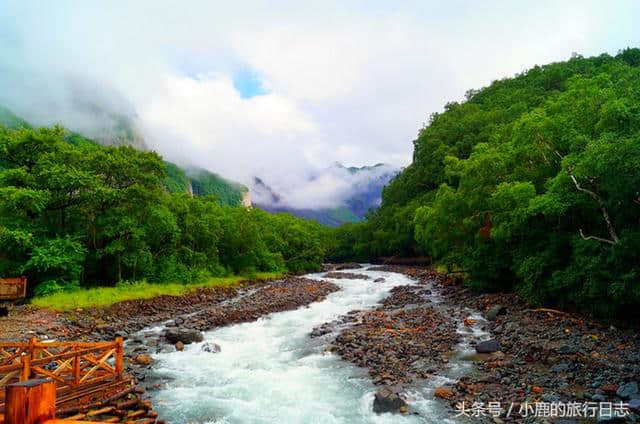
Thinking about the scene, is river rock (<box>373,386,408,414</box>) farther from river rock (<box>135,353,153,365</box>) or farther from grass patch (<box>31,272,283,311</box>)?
grass patch (<box>31,272,283,311</box>)

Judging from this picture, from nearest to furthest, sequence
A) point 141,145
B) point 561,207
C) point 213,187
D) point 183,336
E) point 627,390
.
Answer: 1. point 627,390
2. point 561,207
3. point 183,336
4. point 141,145
5. point 213,187

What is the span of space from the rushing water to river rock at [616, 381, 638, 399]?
4496mm

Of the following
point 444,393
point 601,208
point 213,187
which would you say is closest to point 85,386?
point 444,393

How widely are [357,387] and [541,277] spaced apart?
12.6m

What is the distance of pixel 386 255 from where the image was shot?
85.9 meters

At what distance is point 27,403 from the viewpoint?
3.04 meters

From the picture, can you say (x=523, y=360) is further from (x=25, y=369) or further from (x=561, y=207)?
(x=25, y=369)

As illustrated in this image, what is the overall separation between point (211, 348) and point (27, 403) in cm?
1553

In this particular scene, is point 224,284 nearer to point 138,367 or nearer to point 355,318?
point 355,318

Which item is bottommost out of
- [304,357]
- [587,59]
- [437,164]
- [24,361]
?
[304,357]

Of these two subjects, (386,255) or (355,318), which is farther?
(386,255)

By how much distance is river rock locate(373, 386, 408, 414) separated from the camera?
36.0 ft

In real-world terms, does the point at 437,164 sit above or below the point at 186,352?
above

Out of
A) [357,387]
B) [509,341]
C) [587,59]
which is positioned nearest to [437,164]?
[587,59]
